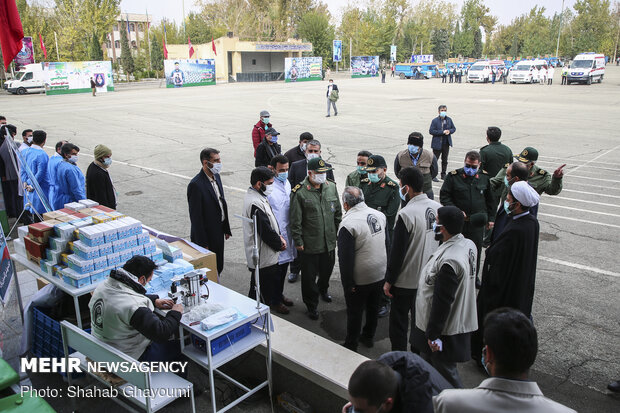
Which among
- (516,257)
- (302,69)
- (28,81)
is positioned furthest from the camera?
(302,69)

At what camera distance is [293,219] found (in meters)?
5.96

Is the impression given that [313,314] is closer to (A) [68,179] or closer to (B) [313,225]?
(B) [313,225]

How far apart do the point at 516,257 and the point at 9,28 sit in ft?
19.9

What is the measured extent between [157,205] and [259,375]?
703 centimetres

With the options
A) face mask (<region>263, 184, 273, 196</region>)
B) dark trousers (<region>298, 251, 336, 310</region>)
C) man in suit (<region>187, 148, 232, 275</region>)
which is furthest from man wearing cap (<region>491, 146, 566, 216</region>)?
man in suit (<region>187, 148, 232, 275</region>)

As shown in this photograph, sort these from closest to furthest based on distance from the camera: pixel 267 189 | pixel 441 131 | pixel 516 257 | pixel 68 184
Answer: pixel 516 257
pixel 267 189
pixel 68 184
pixel 441 131

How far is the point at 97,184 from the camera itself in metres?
7.45

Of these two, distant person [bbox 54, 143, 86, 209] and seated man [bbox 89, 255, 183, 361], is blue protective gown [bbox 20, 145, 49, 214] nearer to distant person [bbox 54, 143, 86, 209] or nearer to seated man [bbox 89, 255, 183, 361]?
distant person [bbox 54, 143, 86, 209]

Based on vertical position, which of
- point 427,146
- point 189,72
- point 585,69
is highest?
point 189,72

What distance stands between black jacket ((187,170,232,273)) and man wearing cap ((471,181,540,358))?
360 centimetres

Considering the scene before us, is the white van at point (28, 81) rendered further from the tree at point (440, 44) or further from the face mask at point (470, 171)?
the tree at point (440, 44)

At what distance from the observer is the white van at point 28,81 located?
1645 inches

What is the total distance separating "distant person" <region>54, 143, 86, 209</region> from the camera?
24.6 feet

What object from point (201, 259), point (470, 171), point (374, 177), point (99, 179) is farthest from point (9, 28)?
point (470, 171)
